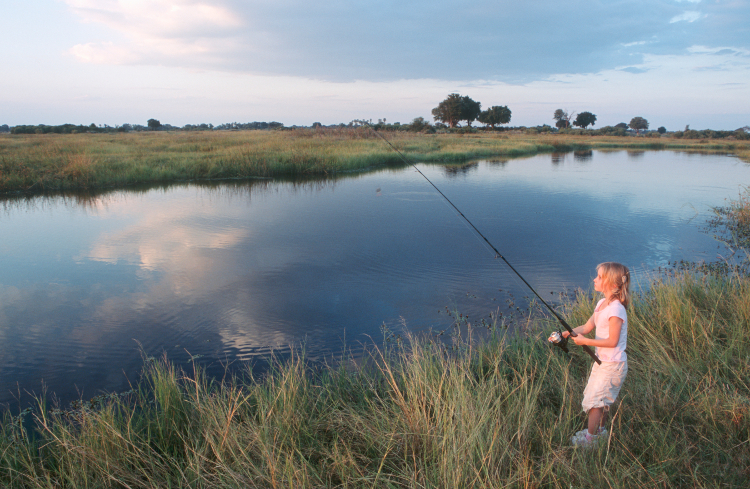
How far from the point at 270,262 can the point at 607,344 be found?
219 inches

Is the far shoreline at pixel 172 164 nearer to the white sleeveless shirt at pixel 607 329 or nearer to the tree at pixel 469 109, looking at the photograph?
the white sleeveless shirt at pixel 607 329

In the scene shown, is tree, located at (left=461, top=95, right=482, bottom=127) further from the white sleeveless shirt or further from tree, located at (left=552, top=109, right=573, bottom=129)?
the white sleeveless shirt

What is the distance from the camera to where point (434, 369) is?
2.91m

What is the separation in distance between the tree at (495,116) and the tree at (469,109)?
9.98 ft

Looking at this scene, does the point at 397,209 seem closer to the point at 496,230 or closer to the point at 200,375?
the point at 496,230

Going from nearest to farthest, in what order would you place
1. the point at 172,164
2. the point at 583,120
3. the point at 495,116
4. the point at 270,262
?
the point at 270,262, the point at 172,164, the point at 495,116, the point at 583,120

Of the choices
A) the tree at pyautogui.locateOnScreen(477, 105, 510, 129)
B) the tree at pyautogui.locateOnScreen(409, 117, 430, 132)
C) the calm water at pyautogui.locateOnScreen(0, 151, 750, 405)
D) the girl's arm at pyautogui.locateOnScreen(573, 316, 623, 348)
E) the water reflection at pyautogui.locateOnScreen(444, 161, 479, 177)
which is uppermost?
the tree at pyautogui.locateOnScreen(477, 105, 510, 129)

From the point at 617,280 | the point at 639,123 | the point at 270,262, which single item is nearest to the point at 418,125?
the point at 270,262

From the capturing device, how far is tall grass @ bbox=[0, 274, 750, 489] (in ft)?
6.57

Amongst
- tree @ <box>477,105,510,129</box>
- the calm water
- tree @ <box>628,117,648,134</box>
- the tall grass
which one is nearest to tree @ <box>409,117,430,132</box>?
tree @ <box>477,105,510,129</box>

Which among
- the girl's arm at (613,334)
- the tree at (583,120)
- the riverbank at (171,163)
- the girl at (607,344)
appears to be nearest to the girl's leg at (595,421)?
the girl at (607,344)

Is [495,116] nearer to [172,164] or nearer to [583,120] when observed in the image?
[583,120]

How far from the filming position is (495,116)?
64250mm

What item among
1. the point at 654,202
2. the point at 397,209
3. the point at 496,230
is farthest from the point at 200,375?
the point at 654,202
